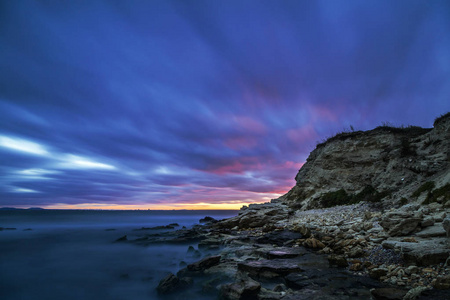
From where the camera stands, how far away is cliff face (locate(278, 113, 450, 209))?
61.7 ft

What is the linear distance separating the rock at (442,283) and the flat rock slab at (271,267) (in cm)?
418

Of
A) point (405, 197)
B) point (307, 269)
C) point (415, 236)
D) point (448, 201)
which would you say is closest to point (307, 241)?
point (307, 269)

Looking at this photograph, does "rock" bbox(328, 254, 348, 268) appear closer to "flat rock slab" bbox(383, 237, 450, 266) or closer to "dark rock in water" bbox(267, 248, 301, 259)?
"flat rock slab" bbox(383, 237, 450, 266)

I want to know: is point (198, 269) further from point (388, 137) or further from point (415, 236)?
point (388, 137)

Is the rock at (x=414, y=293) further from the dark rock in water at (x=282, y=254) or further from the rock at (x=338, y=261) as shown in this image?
the dark rock in water at (x=282, y=254)

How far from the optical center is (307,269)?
8961 mm

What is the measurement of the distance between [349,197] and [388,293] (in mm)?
21906

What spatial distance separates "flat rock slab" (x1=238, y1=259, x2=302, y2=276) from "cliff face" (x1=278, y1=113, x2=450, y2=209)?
10.6 m

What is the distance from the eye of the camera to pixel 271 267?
30.3ft

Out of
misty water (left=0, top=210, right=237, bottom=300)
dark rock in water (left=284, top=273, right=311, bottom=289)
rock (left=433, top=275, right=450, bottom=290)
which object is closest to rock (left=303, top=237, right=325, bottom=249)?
dark rock in water (left=284, top=273, right=311, bottom=289)

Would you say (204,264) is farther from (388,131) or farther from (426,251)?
(388,131)

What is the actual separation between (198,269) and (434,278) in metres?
9.25

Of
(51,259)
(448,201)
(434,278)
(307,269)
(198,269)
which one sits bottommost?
(51,259)

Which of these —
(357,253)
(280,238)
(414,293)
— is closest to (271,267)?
(357,253)
